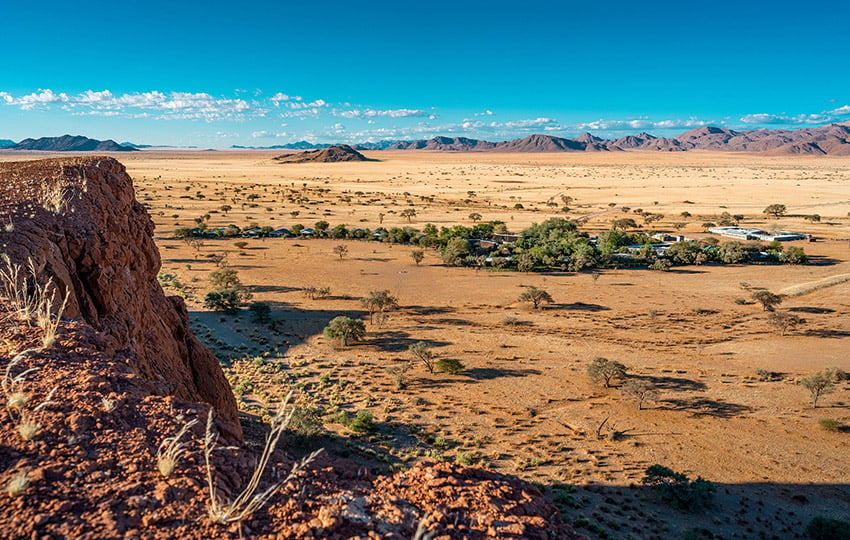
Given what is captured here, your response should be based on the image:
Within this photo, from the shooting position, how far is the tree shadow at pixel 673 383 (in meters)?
22.9

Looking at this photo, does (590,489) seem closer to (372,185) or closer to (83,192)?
(83,192)

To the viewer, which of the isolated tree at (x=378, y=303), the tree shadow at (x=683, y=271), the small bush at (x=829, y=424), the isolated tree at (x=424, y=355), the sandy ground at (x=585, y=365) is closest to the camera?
the sandy ground at (x=585, y=365)

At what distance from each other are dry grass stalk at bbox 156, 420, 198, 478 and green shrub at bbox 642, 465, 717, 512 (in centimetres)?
1504

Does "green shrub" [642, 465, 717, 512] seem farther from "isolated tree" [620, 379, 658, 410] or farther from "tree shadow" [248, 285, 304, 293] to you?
"tree shadow" [248, 285, 304, 293]

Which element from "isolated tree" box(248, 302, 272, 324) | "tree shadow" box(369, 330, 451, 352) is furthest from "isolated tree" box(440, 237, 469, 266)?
"isolated tree" box(248, 302, 272, 324)

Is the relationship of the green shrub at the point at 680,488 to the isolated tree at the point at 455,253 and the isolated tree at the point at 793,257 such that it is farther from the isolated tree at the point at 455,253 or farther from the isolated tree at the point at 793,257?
the isolated tree at the point at 793,257

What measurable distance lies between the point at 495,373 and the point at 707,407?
367 inches

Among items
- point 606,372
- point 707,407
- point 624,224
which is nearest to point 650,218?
point 624,224

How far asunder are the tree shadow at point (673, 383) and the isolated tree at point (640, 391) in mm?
1201

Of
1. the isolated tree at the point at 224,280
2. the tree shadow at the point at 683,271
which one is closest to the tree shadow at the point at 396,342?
the isolated tree at the point at 224,280

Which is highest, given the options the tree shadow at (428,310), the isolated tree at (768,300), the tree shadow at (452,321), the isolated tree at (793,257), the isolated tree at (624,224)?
the isolated tree at (624,224)

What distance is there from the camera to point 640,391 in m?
21.2

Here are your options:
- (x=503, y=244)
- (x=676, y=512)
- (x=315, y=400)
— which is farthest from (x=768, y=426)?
(x=503, y=244)

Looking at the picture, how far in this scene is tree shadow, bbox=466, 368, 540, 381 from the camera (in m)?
23.8
